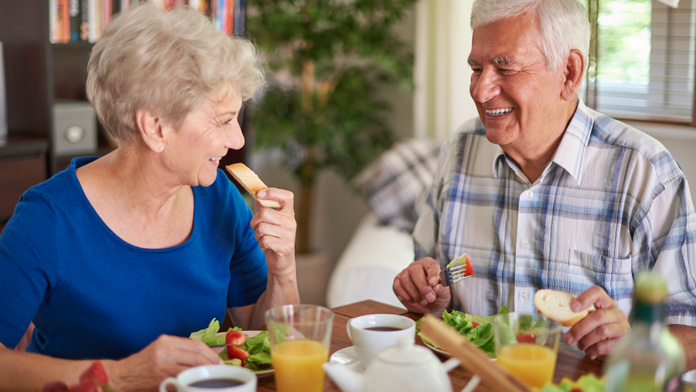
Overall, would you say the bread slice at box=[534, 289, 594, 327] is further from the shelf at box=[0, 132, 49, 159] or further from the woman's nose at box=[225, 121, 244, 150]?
the shelf at box=[0, 132, 49, 159]

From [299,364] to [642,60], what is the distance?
2.43 metres

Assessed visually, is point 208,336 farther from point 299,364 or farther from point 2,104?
point 2,104

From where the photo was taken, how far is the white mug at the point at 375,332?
120 cm

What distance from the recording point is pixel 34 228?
1395mm

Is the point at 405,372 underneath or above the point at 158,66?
underneath

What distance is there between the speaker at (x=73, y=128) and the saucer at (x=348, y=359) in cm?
201

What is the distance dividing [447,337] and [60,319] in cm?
88

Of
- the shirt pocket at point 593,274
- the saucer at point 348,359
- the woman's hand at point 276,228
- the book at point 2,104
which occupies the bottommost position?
the saucer at point 348,359

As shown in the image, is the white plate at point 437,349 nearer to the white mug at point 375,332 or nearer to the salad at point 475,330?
the salad at point 475,330

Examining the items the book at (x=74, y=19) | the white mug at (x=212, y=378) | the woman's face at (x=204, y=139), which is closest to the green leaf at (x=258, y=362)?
the white mug at (x=212, y=378)

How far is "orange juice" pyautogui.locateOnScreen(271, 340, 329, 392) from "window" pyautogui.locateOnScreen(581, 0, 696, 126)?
2232 millimetres

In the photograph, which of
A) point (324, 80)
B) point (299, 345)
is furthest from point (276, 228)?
point (324, 80)

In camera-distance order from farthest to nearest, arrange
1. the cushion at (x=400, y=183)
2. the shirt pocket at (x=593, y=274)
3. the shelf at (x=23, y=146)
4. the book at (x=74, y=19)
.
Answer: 1. the cushion at (x=400, y=183)
2. the book at (x=74, y=19)
3. the shelf at (x=23, y=146)
4. the shirt pocket at (x=593, y=274)

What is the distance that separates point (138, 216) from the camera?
5.05 feet
